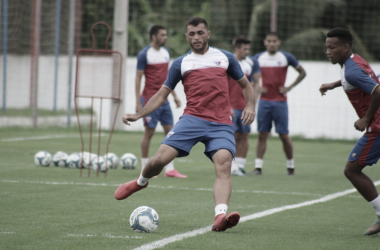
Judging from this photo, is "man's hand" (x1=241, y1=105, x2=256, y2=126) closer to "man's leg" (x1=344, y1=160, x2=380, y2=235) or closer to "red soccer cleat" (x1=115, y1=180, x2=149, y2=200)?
"man's leg" (x1=344, y1=160, x2=380, y2=235)

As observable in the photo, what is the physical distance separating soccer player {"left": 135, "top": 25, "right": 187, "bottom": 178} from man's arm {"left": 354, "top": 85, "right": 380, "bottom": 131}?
16.9 ft

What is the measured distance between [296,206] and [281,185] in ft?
6.88

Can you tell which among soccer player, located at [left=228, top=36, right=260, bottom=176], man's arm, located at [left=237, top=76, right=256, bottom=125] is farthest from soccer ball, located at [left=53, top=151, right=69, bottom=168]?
man's arm, located at [left=237, top=76, right=256, bottom=125]

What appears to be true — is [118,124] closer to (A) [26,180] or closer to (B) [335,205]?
(A) [26,180]

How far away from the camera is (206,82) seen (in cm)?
658

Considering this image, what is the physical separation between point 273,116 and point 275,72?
0.87 meters

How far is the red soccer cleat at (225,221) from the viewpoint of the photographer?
227 inches

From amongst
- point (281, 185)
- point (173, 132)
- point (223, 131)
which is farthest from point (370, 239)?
point (281, 185)

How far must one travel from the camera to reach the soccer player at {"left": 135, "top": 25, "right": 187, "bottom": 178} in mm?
10914

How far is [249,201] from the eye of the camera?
27.4 ft

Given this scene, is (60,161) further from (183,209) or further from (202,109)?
(202,109)

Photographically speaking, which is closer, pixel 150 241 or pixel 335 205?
pixel 150 241

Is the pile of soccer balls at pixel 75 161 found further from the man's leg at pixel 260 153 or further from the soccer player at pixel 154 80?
the man's leg at pixel 260 153

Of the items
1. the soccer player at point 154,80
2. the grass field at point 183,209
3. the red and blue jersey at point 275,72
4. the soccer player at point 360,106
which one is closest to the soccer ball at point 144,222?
the grass field at point 183,209
